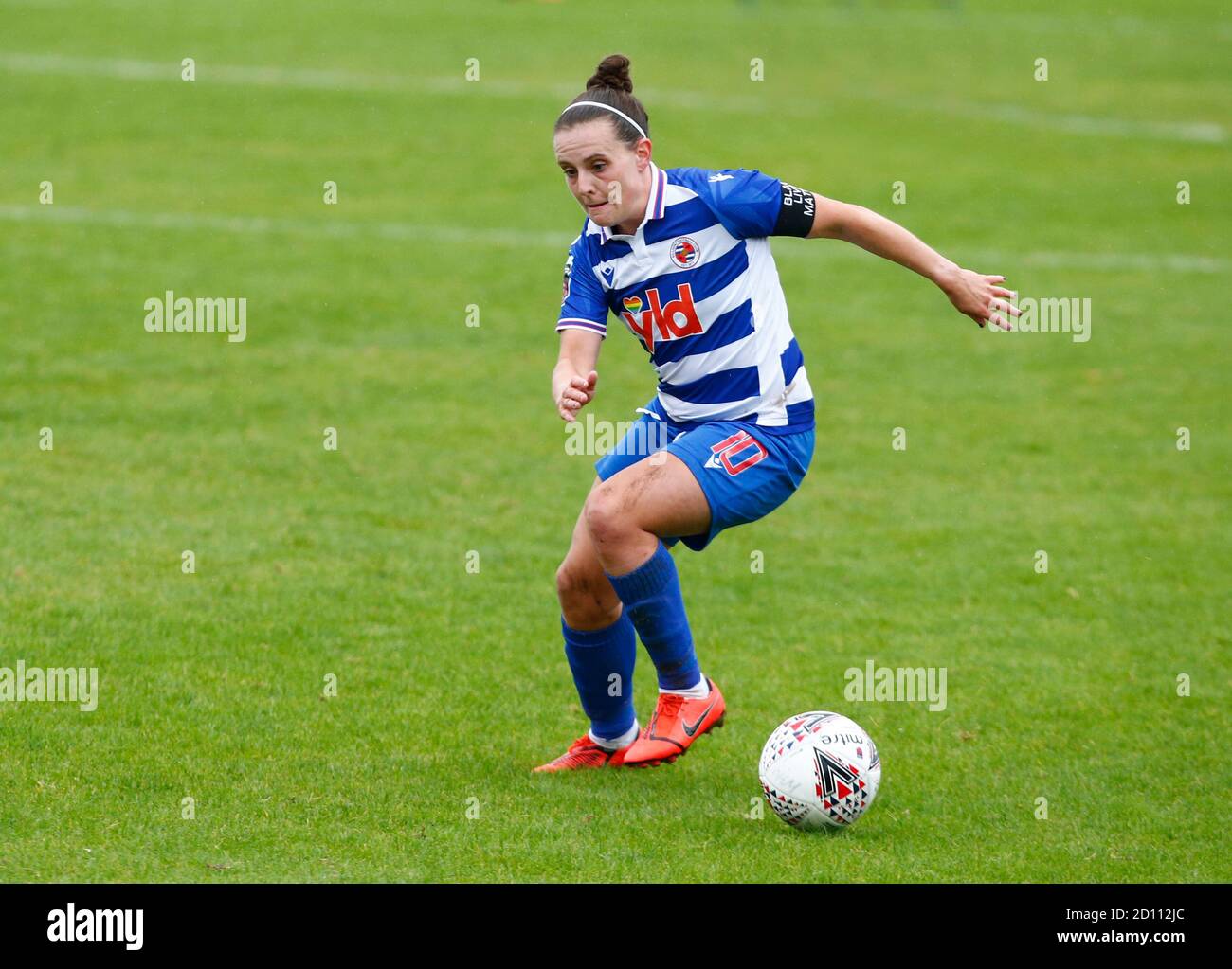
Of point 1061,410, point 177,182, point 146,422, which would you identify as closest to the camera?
point 146,422

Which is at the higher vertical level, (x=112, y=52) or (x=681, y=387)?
(x=112, y=52)

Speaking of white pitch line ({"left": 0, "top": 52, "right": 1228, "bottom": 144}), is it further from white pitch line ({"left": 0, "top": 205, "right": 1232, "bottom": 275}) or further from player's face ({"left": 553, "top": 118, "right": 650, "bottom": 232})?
player's face ({"left": 553, "top": 118, "right": 650, "bottom": 232})

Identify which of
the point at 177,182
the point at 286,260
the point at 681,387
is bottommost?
the point at 681,387

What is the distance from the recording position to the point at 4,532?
9.34 metres

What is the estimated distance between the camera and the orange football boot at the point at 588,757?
6684 mm

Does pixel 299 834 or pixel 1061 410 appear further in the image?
pixel 1061 410

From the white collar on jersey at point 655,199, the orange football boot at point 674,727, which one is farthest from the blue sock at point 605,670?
the white collar on jersey at point 655,199

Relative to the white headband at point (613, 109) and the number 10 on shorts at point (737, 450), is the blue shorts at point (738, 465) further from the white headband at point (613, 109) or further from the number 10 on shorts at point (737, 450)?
the white headband at point (613, 109)

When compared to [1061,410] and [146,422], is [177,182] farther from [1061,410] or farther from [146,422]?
[1061,410]

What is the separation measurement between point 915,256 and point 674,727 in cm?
216

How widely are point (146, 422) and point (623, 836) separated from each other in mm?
6990

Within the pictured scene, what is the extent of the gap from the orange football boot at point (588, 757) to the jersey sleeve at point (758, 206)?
7.14ft

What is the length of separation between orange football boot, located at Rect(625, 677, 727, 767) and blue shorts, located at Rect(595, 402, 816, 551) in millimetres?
711
